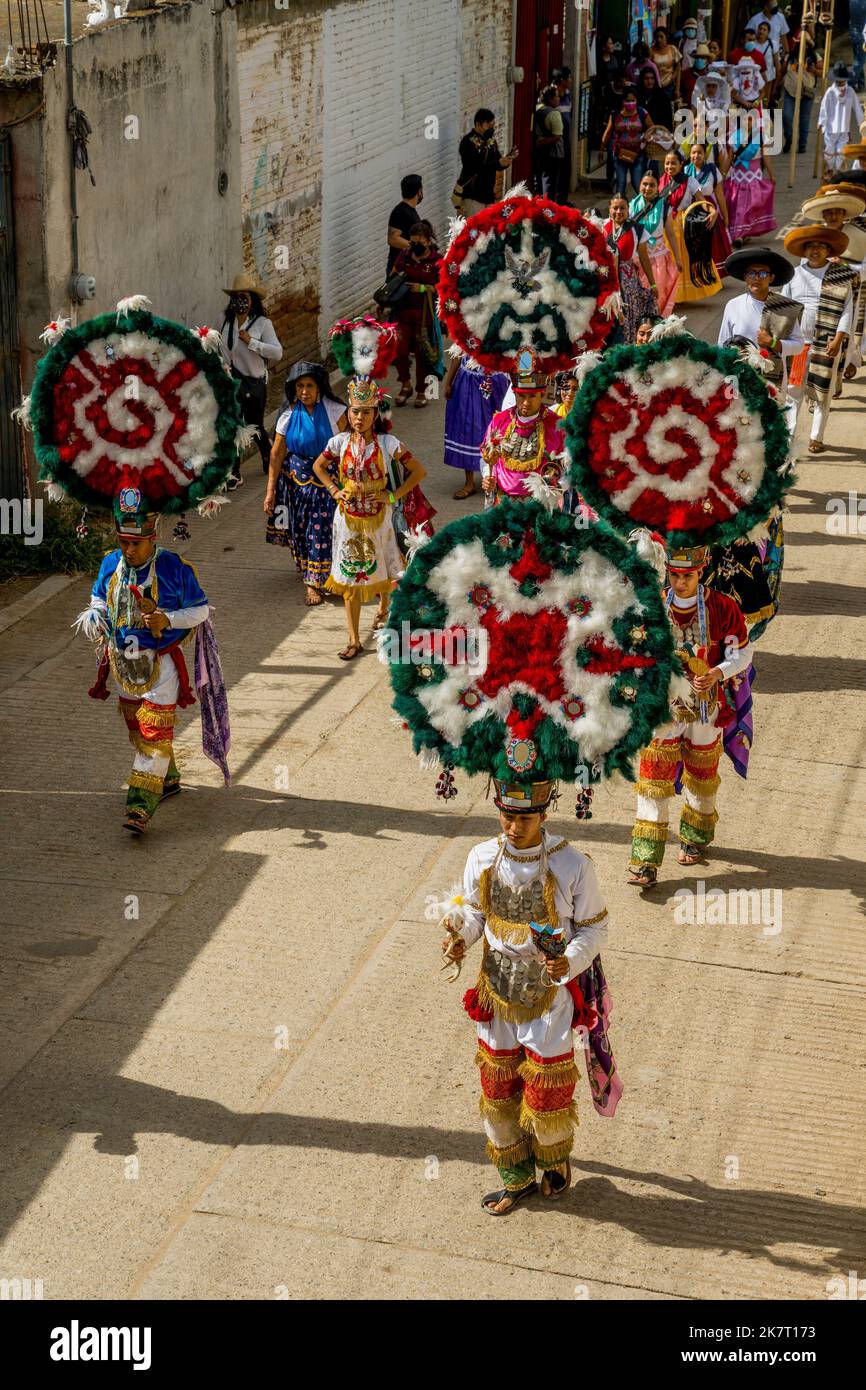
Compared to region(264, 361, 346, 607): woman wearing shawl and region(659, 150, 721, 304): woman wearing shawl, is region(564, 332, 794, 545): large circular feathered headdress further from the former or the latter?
region(659, 150, 721, 304): woman wearing shawl

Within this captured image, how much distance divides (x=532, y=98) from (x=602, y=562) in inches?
826

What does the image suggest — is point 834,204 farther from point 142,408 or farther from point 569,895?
point 569,895

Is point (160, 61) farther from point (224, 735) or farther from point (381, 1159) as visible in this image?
point (381, 1159)

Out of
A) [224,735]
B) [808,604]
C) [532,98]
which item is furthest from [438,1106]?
[532,98]

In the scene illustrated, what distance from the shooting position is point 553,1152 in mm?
6617

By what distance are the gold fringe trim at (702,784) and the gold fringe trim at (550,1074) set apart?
2.82m

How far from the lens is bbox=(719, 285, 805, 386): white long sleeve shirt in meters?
12.1

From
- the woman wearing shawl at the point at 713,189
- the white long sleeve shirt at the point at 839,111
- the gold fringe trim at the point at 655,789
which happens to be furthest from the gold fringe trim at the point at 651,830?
the white long sleeve shirt at the point at 839,111

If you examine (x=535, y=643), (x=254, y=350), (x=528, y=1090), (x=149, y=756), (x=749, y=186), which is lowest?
(x=149, y=756)

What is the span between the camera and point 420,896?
890 cm

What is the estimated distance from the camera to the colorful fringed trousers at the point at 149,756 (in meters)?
9.43

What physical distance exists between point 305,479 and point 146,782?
3.57 meters

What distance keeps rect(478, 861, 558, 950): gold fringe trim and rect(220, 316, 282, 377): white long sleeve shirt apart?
8.48 metres

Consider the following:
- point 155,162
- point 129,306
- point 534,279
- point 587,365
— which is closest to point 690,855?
point 587,365
